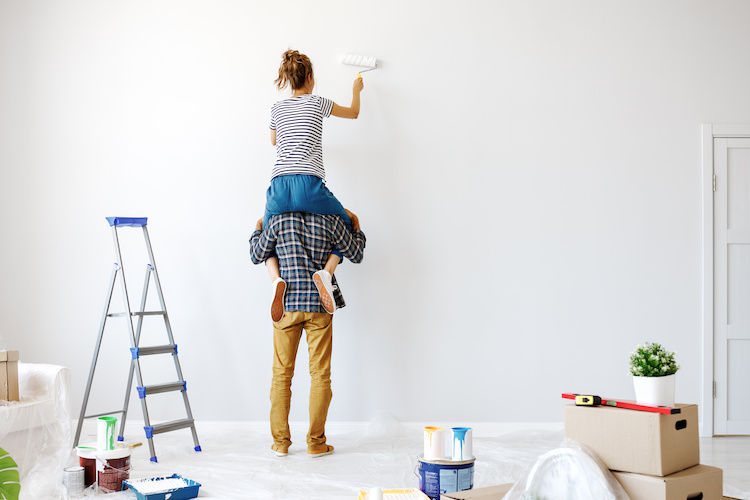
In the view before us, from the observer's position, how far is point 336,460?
3.12 metres

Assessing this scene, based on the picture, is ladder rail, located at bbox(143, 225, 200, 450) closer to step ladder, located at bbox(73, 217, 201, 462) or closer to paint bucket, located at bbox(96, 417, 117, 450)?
step ladder, located at bbox(73, 217, 201, 462)

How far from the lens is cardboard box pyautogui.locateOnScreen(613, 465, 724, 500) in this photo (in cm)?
173

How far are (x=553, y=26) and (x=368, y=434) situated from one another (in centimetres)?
267

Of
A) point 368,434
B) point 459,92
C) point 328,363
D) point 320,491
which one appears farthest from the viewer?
point 459,92

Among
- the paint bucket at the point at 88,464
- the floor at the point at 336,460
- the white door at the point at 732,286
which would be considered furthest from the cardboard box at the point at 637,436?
the white door at the point at 732,286

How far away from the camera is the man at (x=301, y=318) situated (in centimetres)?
325

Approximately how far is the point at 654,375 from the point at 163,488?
72.1 inches

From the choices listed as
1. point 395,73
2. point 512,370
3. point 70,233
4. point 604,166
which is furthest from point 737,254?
point 70,233

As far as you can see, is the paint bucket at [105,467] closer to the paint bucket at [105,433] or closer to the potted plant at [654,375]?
the paint bucket at [105,433]

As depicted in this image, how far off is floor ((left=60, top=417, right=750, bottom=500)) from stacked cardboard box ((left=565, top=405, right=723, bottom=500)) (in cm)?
65

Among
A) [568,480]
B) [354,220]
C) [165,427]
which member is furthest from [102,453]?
[568,480]

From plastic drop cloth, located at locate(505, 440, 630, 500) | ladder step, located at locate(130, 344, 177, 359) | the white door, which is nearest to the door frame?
the white door

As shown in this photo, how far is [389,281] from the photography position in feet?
12.5

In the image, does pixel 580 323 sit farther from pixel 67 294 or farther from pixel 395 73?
pixel 67 294
